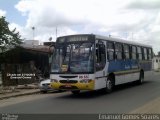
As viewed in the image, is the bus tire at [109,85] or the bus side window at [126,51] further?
the bus side window at [126,51]

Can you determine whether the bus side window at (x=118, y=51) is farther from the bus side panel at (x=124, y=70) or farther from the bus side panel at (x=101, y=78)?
the bus side panel at (x=101, y=78)

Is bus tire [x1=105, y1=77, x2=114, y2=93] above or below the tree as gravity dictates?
below

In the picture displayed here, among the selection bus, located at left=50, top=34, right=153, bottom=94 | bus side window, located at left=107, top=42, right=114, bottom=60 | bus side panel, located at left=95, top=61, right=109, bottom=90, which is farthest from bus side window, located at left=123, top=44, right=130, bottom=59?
bus side panel, located at left=95, top=61, right=109, bottom=90

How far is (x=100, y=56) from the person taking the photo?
18.1 metres

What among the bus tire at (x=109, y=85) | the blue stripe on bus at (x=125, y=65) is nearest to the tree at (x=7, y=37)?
the blue stripe on bus at (x=125, y=65)

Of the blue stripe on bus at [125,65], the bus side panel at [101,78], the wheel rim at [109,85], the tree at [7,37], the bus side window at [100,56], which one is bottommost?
the wheel rim at [109,85]

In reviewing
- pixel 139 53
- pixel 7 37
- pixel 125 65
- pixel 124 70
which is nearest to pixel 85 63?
pixel 124 70

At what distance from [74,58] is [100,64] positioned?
4.55ft

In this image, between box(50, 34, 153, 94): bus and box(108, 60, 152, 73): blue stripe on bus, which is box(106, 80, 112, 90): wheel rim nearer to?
box(50, 34, 153, 94): bus

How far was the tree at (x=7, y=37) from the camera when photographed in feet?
118

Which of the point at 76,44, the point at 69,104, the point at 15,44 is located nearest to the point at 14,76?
the point at 15,44

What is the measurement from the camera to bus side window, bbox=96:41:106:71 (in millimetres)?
17719

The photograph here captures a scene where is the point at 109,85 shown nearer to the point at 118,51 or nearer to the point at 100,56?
the point at 100,56

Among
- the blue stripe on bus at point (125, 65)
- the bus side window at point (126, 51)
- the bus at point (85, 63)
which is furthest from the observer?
the bus side window at point (126, 51)
